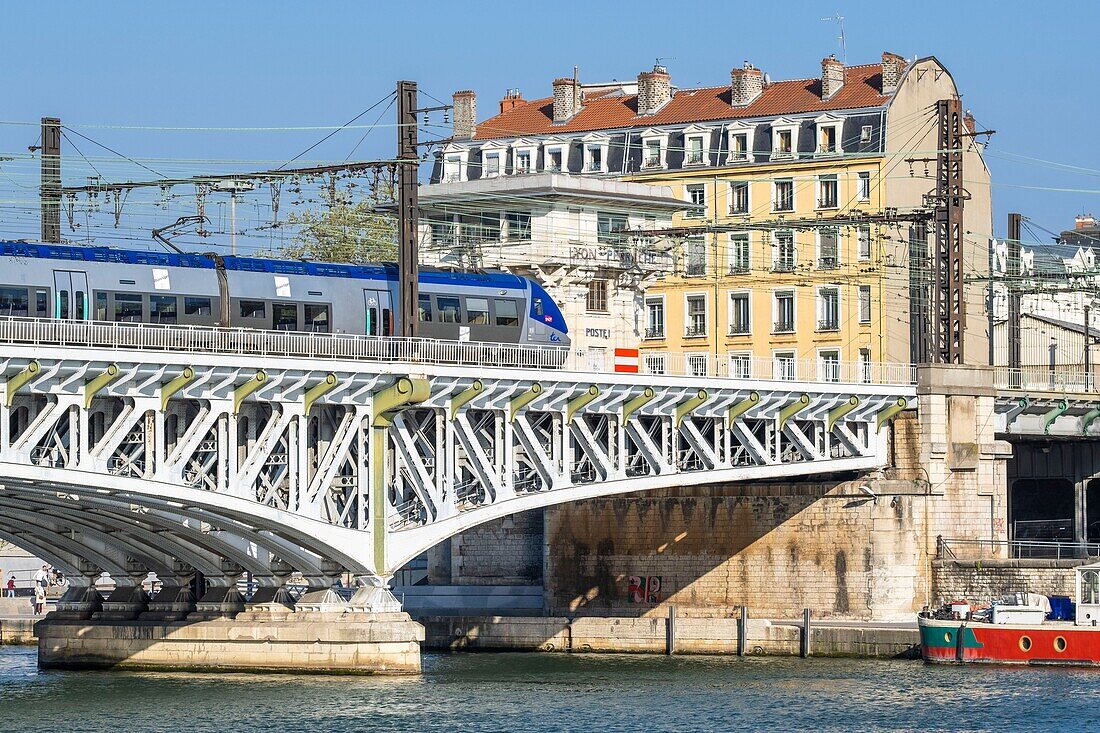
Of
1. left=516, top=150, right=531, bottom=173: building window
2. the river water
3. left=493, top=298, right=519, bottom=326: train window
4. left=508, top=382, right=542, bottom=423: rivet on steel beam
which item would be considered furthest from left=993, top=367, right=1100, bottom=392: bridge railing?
left=516, top=150, right=531, bottom=173: building window

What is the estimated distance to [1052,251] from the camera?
153500mm

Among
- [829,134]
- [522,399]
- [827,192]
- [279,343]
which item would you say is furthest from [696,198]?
[279,343]

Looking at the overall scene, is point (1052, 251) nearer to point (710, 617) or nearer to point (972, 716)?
point (710, 617)

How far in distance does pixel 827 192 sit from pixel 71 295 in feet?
183

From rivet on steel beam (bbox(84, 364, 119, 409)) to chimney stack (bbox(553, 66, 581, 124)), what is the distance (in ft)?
Answer: 203

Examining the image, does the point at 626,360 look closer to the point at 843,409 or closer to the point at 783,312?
the point at 843,409

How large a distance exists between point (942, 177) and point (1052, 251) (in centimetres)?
6154

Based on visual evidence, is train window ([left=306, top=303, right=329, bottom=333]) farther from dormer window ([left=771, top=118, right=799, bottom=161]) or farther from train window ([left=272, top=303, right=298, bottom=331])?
dormer window ([left=771, top=118, right=799, bottom=161])

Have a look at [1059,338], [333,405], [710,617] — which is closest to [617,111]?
[1059,338]

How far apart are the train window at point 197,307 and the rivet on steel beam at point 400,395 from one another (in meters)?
6.24

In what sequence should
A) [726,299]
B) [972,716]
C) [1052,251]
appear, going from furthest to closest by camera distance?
[1052,251], [726,299], [972,716]

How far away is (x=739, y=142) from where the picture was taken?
4621 inches

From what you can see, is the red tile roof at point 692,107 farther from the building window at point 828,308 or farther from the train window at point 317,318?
the train window at point 317,318

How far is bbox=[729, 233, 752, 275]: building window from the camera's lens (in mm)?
117188
